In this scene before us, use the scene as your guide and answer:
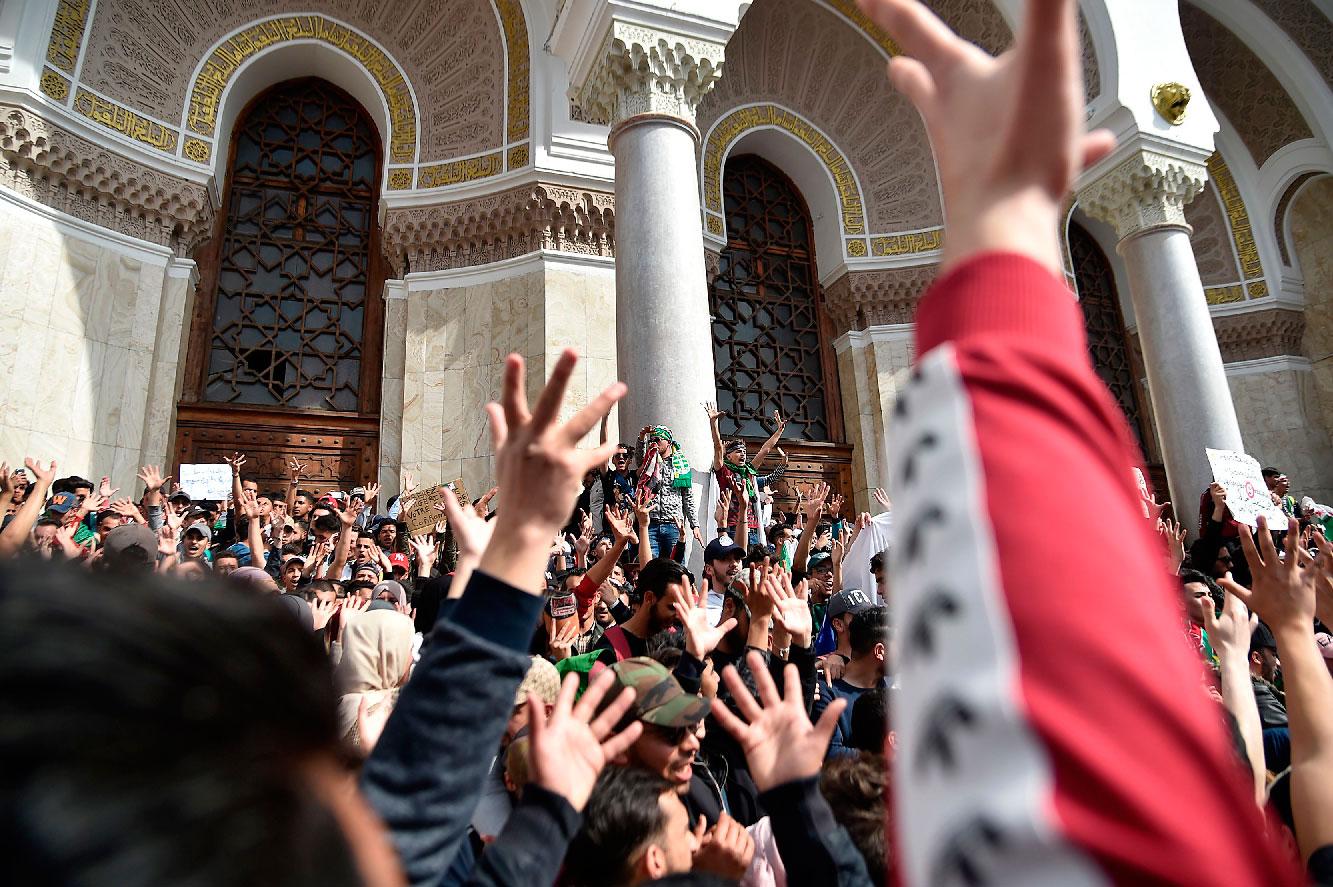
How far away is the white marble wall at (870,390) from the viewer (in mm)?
11031

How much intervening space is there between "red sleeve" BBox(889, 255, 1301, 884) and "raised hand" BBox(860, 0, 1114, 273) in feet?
0.26

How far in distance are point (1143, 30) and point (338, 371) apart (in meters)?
9.57

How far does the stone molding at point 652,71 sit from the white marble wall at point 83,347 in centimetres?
500

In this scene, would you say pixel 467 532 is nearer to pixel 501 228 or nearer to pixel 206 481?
pixel 206 481

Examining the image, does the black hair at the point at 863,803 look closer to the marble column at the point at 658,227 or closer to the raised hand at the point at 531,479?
the raised hand at the point at 531,479

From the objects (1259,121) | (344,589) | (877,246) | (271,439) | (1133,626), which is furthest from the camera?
(1259,121)

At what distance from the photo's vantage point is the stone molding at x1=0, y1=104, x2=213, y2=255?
779 centimetres

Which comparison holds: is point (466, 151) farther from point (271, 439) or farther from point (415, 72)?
point (271, 439)

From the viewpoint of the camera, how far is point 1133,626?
17.3 inches

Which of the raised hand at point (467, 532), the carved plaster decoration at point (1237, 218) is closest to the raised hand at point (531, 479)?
the raised hand at point (467, 532)

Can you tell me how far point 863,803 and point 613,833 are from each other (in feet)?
1.76

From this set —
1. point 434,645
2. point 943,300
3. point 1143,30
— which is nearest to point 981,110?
point 943,300

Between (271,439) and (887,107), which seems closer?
(271,439)

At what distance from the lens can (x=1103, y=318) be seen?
1314 centimetres
